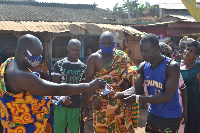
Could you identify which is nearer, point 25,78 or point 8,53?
point 25,78

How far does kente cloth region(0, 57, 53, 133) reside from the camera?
2.34 m

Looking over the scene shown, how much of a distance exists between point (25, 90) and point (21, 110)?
0.85 feet

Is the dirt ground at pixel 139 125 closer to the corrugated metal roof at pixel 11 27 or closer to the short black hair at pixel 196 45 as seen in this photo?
the short black hair at pixel 196 45

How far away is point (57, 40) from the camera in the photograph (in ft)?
35.5

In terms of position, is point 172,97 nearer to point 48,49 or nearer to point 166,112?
point 166,112

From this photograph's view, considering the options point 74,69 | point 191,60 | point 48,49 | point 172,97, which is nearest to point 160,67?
point 172,97

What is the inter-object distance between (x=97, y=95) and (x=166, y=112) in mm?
1358

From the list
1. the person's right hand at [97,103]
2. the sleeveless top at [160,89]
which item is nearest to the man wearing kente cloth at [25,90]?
the sleeveless top at [160,89]

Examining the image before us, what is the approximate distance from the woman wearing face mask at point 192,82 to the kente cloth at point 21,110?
2.13 metres

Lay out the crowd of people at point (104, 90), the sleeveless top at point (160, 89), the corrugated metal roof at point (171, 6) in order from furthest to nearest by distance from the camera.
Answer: the corrugated metal roof at point (171, 6), the sleeveless top at point (160, 89), the crowd of people at point (104, 90)

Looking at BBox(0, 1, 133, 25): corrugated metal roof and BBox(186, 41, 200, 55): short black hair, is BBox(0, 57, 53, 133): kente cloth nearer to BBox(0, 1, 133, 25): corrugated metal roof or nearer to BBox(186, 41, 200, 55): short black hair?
BBox(186, 41, 200, 55): short black hair

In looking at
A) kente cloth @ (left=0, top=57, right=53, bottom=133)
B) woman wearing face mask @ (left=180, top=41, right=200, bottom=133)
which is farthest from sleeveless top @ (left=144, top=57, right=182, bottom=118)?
kente cloth @ (left=0, top=57, right=53, bottom=133)

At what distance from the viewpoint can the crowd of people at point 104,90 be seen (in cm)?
235

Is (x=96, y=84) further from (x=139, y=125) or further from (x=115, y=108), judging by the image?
(x=139, y=125)
